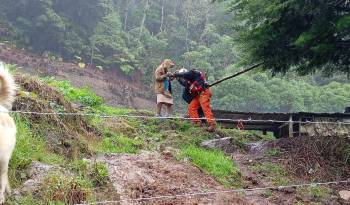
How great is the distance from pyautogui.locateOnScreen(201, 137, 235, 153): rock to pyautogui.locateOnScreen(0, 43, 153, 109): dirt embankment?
2638 cm

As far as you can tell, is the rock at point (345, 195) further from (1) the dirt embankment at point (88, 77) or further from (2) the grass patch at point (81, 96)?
(1) the dirt embankment at point (88, 77)

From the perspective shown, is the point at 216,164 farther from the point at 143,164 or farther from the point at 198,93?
the point at 198,93

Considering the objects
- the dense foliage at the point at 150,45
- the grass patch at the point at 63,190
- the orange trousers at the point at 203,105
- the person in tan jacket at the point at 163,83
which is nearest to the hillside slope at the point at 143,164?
the grass patch at the point at 63,190

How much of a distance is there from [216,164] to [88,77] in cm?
3282

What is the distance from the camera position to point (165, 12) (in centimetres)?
5344

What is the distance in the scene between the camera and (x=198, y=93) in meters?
11.5

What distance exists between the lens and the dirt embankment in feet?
Result: 122

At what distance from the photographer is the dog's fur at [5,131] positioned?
4875 millimetres

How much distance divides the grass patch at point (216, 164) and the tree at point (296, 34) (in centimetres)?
241

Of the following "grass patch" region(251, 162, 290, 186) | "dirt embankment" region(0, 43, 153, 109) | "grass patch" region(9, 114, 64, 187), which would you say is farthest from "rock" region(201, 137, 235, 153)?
"dirt embankment" region(0, 43, 153, 109)

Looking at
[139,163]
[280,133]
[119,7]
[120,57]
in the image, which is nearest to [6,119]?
[139,163]

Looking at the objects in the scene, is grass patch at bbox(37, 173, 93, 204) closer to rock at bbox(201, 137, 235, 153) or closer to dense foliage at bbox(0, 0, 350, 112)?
rock at bbox(201, 137, 235, 153)

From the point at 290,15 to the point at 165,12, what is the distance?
45.6 metres

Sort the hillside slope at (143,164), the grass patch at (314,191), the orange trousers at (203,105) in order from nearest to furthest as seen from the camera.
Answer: the hillside slope at (143,164) < the grass patch at (314,191) < the orange trousers at (203,105)
